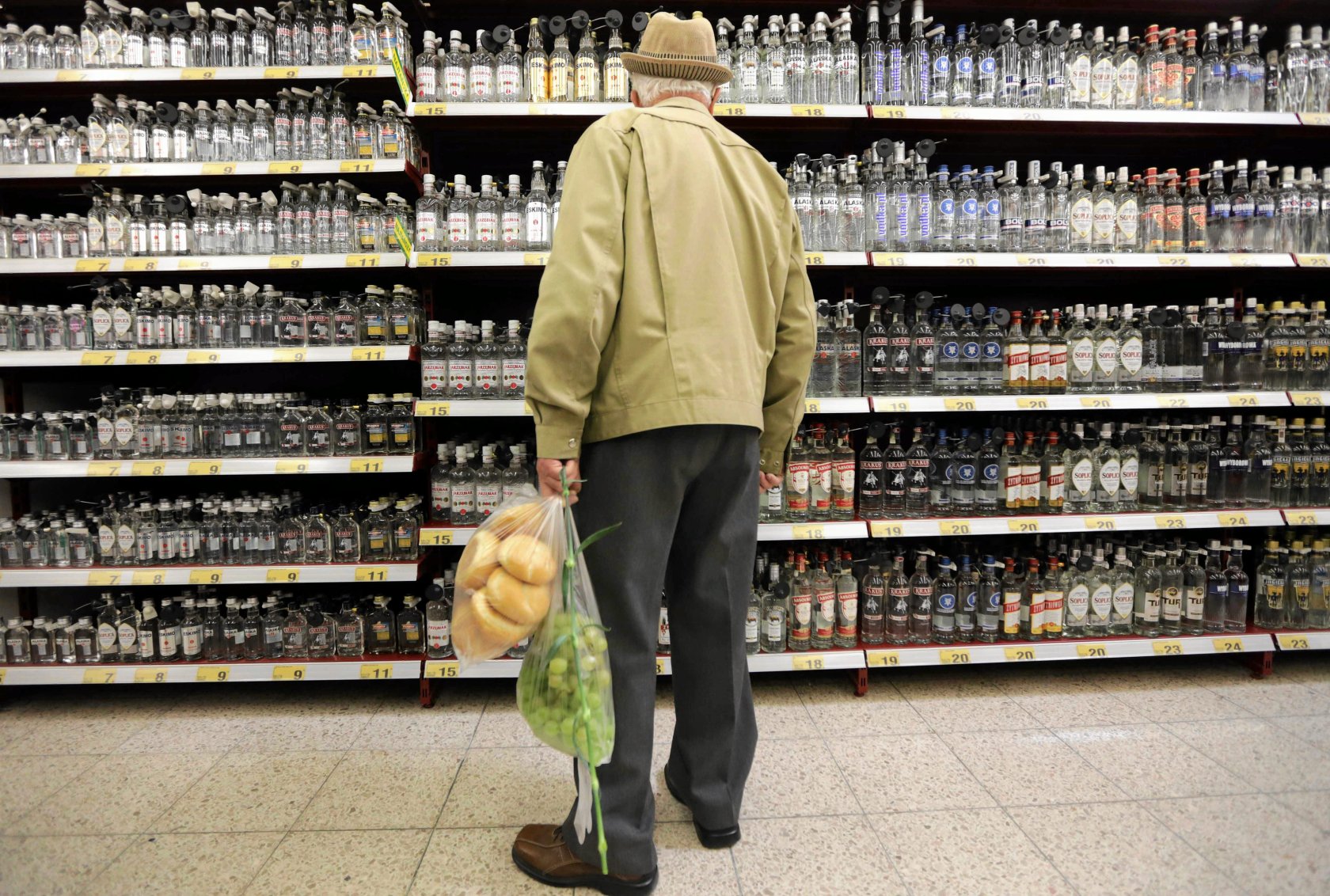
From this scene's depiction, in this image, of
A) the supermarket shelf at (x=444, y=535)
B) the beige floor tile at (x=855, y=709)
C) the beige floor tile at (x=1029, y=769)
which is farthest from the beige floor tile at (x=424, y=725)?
the beige floor tile at (x=1029, y=769)

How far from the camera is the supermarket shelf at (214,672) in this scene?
2699 mm

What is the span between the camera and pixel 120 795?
217 centimetres

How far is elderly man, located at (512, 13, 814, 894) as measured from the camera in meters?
1.54

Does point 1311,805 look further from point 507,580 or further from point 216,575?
point 216,575

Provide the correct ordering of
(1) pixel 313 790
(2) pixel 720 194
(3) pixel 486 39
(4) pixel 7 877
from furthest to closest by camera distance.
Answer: (3) pixel 486 39
(1) pixel 313 790
(4) pixel 7 877
(2) pixel 720 194

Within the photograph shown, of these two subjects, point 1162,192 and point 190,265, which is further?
point 1162,192

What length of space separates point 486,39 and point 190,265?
54.1 inches

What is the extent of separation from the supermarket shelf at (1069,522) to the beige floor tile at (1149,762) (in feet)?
2.36

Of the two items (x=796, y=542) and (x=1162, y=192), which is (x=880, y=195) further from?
(x=796, y=542)

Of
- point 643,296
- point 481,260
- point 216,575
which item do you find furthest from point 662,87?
point 216,575

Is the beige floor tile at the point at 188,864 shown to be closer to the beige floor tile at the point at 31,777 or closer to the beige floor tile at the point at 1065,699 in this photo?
the beige floor tile at the point at 31,777

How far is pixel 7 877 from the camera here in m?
1.81

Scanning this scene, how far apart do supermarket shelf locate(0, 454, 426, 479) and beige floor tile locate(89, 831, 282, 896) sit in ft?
3.92

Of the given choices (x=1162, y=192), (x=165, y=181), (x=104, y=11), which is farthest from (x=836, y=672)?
(x=104, y=11)
